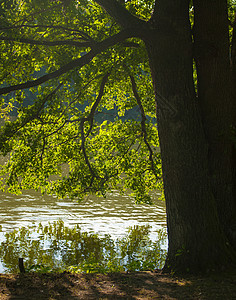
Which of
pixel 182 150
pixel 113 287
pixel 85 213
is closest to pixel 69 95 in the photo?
pixel 182 150

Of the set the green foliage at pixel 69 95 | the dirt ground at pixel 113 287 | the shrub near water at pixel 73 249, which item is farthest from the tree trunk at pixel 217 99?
the shrub near water at pixel 73 249

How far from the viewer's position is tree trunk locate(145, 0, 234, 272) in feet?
22.5

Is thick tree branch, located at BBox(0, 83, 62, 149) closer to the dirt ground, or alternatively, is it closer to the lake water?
the dirt ground

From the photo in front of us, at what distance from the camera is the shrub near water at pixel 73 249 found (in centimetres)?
1209

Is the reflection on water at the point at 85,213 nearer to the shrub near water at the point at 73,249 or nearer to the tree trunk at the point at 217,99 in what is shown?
the shrub near water at the point at 73,249

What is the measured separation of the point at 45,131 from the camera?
11.5 metres

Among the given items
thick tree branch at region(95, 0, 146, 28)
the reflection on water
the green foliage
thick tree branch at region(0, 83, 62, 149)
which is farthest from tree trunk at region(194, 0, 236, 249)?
the reflection on water

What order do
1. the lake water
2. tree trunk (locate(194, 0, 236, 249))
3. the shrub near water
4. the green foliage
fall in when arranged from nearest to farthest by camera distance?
tree trunk (locate(194, 0, 236, 249)) → the green foliage → the shrub near water → the lake water

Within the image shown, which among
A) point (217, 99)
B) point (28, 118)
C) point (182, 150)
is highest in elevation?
point (217, 99)

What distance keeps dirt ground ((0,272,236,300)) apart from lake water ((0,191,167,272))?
30.0ft

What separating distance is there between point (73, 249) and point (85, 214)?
25.0 feet

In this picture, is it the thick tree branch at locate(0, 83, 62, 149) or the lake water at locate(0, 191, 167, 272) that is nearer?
the thick tree branch at locate(0, 83, 62, 149)

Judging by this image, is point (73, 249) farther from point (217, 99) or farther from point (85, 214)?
point (217, 99)

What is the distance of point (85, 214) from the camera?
21.5m
